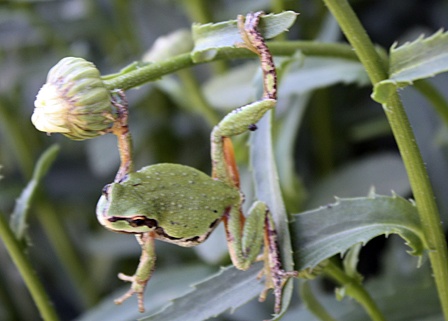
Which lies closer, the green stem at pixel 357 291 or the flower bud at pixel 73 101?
the flower bud at pixel 73 101

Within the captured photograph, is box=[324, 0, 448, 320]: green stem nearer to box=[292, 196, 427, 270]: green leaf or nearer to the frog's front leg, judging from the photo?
box=[292, 196, 427, 270]: green leaf

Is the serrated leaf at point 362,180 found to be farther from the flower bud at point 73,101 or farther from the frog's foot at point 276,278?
the flower bud at point 73,101

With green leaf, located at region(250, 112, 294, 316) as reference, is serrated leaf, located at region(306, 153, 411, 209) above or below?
below

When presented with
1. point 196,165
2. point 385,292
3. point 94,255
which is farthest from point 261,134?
point 94,255

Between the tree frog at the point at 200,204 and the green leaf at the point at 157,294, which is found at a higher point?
the tree frog at the point at 200,204

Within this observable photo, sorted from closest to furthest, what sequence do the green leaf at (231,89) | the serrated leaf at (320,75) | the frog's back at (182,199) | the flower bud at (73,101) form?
the flower bud at (73,101)
the frog's back at (182,199)
the serrated leaf at (320,75)
the green leaf at (231,89)

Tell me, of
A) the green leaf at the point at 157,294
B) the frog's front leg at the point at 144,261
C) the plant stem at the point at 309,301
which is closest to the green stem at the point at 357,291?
the plant stem at the point at 309,301

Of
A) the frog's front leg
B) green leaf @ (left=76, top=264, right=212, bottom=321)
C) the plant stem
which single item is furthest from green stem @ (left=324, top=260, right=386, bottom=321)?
green leaf @ (left=76, top=264, right=212, bottom=321)

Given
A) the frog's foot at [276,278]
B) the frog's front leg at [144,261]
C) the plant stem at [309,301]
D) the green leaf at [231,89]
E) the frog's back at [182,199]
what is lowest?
the plant stem at [309,301]
